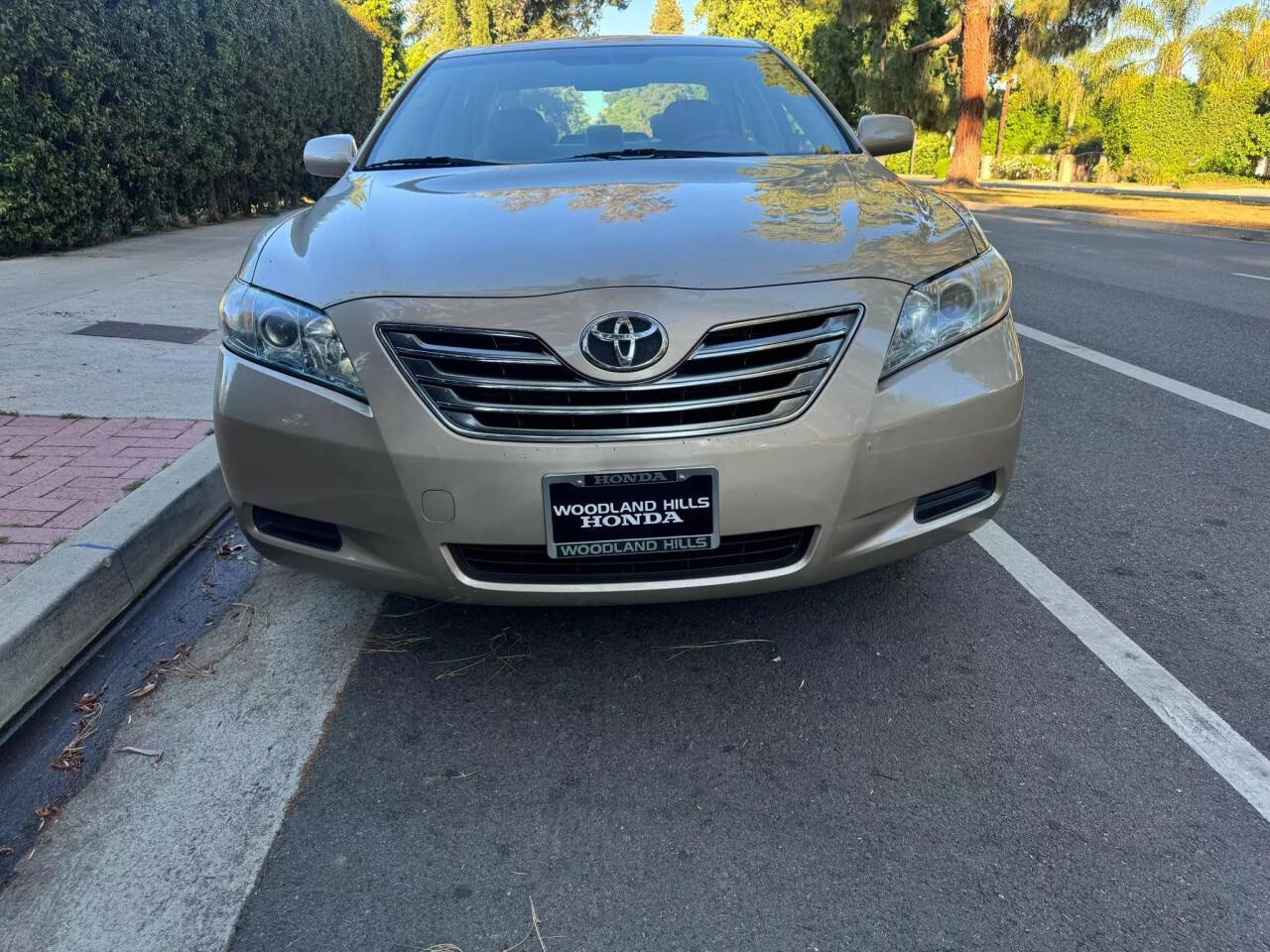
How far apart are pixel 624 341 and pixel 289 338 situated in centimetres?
80

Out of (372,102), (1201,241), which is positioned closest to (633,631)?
(1201,241)

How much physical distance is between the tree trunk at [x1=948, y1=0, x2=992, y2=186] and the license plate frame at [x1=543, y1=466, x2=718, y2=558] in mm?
28919

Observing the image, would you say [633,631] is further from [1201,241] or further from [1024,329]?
[1201,241]

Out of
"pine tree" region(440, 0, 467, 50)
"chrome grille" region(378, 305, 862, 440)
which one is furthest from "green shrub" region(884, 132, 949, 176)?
"chrome grille" region(378, 305, 862, 440)

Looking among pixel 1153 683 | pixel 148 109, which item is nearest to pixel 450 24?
pixel 148 109

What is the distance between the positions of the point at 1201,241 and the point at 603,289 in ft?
47.0

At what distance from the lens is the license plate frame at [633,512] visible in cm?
208

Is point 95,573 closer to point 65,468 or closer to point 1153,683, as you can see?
point 65,468

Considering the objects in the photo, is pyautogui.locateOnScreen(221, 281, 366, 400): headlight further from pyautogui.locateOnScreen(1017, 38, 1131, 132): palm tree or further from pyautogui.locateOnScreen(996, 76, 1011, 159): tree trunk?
pyautogui.locateOnScreen(996, 76, 1011, 159): tree trunk

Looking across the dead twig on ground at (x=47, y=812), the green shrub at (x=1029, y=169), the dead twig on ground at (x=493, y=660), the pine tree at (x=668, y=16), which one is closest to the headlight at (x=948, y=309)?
the dead twig on ground at (x=493, y=660)

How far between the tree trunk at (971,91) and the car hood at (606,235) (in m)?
27.6

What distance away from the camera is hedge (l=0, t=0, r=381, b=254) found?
7.82 m

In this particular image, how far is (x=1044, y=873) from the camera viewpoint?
1.83 metres

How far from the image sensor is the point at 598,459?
2068 millimetres
